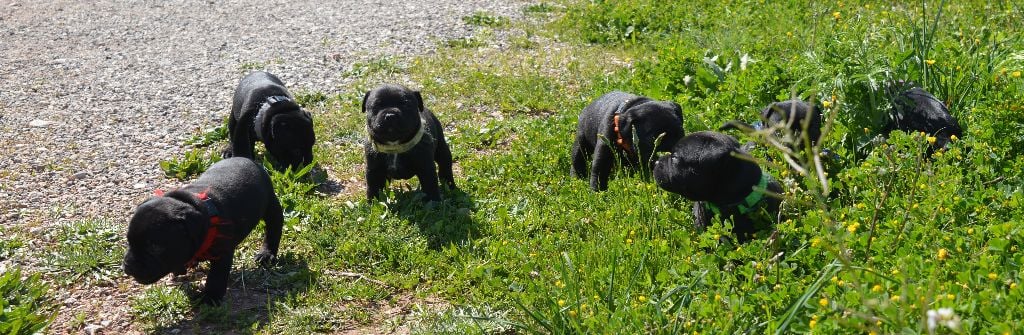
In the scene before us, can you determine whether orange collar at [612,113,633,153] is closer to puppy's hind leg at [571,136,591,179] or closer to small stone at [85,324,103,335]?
puppy's hind leg at [571,136,591,179]

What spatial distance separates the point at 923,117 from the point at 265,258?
194 inches

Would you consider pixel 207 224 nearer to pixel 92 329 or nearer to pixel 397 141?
pixel 92 329

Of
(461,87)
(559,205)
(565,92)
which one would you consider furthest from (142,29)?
(559,205)

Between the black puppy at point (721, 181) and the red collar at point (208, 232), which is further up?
the black puppy at point (721, 181)

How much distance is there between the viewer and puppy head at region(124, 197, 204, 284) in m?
5.38

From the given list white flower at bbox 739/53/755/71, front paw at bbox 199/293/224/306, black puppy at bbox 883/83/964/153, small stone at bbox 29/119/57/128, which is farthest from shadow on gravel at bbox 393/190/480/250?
small stone at bbox 29/119/57/128

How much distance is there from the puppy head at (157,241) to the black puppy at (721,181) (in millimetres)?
3013

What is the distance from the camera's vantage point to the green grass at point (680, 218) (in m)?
4.26

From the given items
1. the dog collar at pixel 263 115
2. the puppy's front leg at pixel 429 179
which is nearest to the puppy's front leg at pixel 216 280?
the puppy's front leg at pixel 429 179

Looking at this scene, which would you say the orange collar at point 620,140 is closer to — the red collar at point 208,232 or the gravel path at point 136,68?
the red collar at point 208,232

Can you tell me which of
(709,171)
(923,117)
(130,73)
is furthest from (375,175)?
(130,73)

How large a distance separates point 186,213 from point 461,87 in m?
5.58

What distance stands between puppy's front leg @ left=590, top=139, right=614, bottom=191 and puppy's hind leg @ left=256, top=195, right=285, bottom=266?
2.45 m

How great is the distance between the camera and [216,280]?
5.85 m
